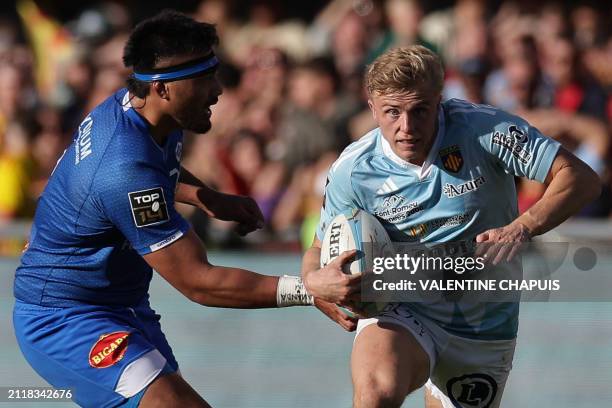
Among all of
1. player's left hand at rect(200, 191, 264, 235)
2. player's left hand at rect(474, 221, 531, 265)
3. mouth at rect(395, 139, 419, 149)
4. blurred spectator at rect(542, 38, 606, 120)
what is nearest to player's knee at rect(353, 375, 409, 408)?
player's left hand at rect(474, 221, 531, 265)

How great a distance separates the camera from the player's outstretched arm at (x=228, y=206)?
18.3ft

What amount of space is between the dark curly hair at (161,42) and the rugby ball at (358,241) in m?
0.95

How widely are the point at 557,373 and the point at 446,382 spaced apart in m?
2.54

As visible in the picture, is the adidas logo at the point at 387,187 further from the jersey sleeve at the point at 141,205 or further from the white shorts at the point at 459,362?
the jersey sleeve at the point at 141,205

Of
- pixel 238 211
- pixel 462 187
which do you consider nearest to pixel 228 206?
pixel 238 211

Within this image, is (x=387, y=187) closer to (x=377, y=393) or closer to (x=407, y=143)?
(x=407, y=143)

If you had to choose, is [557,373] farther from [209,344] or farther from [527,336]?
[209,344]

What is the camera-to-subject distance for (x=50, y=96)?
38.5 ft

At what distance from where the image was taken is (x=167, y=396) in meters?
4.68

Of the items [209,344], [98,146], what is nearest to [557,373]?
[209,344]

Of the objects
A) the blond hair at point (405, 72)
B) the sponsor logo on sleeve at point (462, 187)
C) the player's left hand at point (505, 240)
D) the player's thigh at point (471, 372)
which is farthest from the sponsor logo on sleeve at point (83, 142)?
the player's thigh at point (471, 372)

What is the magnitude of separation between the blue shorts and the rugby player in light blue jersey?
798 millimetres

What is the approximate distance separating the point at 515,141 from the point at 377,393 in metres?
1.27

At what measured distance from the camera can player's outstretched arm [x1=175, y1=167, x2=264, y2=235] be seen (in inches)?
219
